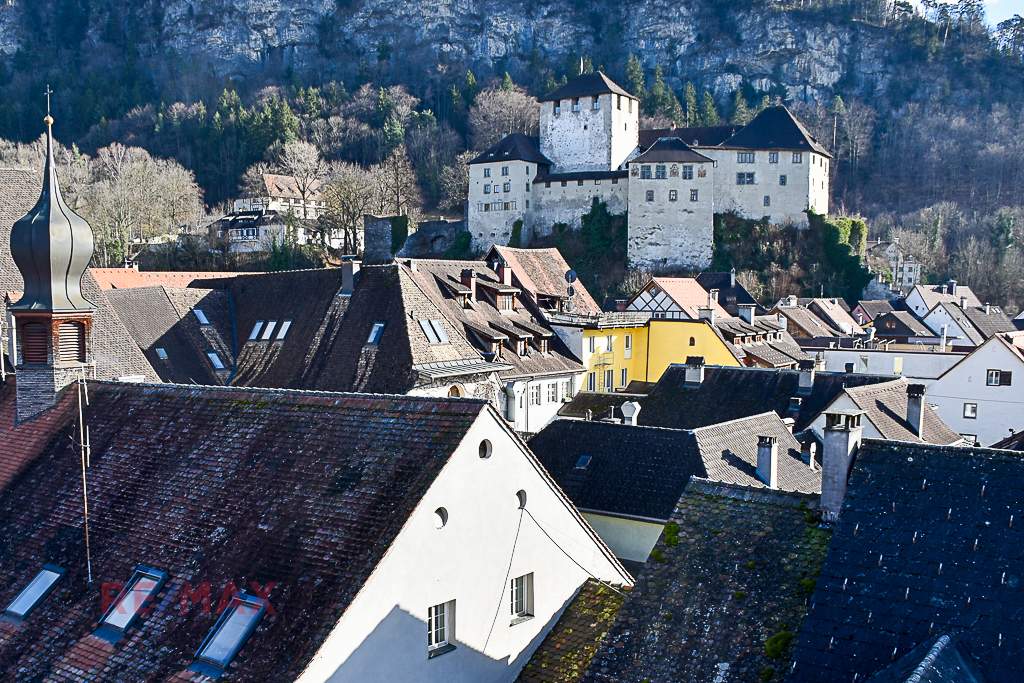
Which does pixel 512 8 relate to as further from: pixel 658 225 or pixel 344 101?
pixel 658 225

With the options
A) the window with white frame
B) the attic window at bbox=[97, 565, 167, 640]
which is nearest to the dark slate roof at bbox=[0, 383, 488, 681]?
the attic window at bbox=[97, 565, 167, 640]

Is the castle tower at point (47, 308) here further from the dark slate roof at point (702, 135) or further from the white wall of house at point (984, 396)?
the dark slate roof at point (702, 135)

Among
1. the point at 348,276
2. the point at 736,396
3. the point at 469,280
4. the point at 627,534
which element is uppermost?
the point at 348,276

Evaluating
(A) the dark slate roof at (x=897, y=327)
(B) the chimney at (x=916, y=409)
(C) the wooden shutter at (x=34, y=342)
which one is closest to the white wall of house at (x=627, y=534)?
(C) the wooden shutter at (x=34, y=342)

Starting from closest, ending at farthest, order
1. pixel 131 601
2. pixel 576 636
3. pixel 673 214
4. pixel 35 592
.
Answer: pixel 131 601
pixel 35 592
pixel 576 636
pixel 673 214

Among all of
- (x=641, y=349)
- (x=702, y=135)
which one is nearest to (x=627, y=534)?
(x=641, y=349)

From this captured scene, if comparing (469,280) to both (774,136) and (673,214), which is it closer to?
(673,214)
